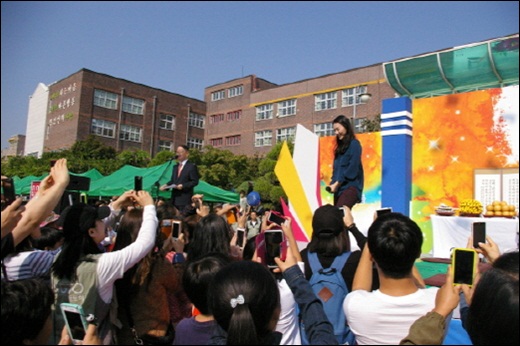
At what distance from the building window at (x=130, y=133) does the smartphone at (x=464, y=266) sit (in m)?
34.2

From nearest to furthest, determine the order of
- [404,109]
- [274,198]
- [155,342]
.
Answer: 1. [155,342]
2. [404,109]
3. [274,198]

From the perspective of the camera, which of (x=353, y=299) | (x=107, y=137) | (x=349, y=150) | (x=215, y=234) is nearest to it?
(x=353, y=299)

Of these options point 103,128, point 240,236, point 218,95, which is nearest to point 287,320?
point 240,236

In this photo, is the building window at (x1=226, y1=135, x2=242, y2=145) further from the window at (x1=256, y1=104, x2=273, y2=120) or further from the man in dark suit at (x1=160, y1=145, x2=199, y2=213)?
the man in dark suit at (x1=160, y1=145, x2=199, y2=213)

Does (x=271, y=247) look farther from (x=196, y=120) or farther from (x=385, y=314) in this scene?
(x=196, y=120)

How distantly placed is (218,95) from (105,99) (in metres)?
10.9

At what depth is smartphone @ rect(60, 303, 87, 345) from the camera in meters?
1.22

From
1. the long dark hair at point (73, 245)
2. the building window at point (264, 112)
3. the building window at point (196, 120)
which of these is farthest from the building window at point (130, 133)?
the long dark hair at point (73, 245)

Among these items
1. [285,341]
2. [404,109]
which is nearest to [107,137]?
[404,109]

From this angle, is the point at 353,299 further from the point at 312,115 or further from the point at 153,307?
the point at 312,115

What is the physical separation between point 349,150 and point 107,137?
3132cm

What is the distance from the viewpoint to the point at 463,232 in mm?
6320

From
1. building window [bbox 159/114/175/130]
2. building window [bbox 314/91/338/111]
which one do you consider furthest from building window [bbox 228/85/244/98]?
building window [bbox 314/91/338/111]

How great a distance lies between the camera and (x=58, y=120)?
108ft
